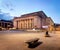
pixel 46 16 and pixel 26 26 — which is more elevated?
pixel 46 16

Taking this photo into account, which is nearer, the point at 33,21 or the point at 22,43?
the point at 22,43

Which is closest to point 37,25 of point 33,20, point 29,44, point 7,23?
point 33,20

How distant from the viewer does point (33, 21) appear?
169 ft

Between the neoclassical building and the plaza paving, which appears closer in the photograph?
the plaza paving

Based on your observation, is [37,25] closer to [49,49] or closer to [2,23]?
[2,23]

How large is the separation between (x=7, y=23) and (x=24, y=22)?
40.0 feet

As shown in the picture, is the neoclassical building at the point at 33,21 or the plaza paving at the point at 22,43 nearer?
the plaza paving at the point at 22,43

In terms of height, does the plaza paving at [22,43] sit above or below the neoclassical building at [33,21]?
below

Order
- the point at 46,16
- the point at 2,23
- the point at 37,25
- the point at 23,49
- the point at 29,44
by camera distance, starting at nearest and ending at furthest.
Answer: the point at 23,49, the point at 29,44, the point at 37,25, the point at 46,16, the point at 2,23

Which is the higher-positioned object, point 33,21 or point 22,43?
point 33,21

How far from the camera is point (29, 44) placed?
536 cm

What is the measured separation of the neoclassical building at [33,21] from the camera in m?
49.7

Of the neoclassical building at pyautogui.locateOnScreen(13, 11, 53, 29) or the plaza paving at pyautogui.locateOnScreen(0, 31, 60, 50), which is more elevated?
the neoclassical building at pyautogui.locateOnScreen(13, 11, 53, 29)

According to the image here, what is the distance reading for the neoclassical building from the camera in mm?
49656
